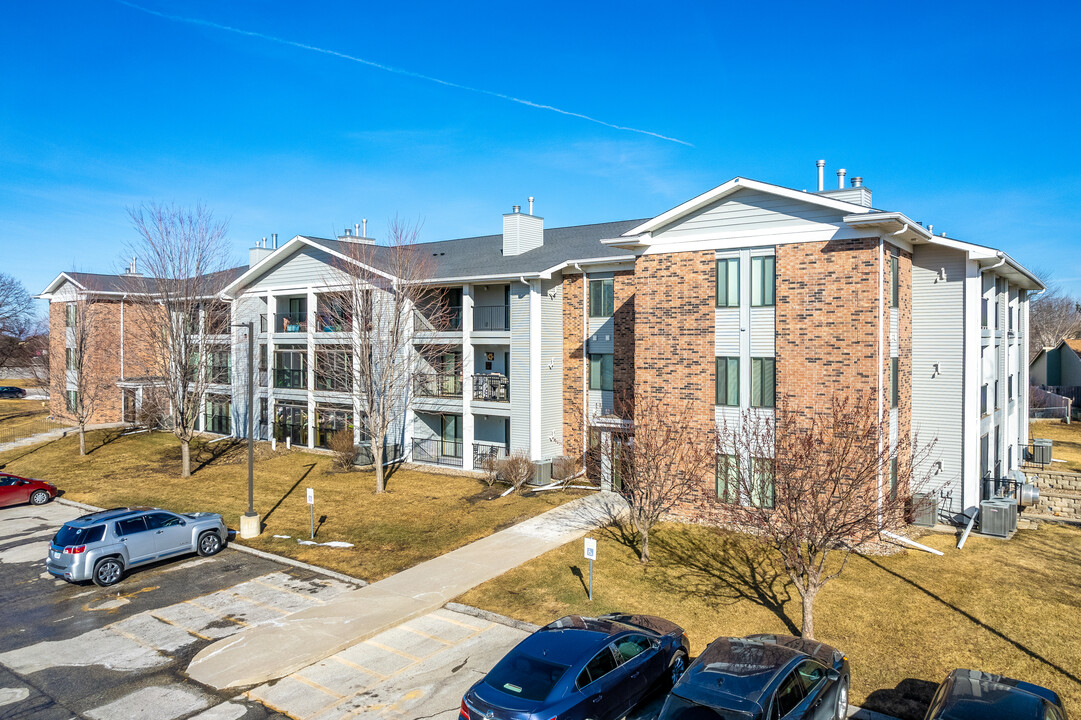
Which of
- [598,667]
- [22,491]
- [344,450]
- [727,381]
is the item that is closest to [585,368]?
[727,381]

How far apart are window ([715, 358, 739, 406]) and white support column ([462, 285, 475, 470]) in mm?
11691

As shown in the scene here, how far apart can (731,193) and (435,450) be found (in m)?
17.5

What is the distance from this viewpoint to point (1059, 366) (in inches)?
2213

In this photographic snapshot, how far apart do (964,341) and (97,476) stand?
33.7m

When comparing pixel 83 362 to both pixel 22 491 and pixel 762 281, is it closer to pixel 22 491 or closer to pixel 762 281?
pixel 22 491

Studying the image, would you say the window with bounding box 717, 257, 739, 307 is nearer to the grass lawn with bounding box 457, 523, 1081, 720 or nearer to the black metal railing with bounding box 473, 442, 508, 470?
the grass lawn with bounding box 457, 523, 1081, 720

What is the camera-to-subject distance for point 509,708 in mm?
8773

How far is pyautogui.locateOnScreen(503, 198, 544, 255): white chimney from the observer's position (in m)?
30.7

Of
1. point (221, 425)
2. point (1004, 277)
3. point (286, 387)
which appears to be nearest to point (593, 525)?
point (1004, 277)

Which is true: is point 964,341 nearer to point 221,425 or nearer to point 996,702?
point 996,702

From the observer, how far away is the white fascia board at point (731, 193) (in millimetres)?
17484

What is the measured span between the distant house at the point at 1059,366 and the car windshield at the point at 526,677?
60448 millimetres

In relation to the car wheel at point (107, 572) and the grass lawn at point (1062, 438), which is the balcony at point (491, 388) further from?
the grass lawn at point (1062, 438)

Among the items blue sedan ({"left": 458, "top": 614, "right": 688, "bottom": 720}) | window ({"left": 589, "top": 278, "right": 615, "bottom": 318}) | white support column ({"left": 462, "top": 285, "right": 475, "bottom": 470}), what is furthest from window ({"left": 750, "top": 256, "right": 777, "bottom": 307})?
white support column ({"left": 462, "top": 285, "right": 475, "bottom": 470})
